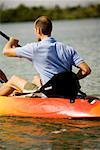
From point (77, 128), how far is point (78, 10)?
101m

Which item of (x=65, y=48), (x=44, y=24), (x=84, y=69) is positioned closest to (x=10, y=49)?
(x=44, y=24)

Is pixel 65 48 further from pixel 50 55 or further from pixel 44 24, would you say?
pixel 44 24

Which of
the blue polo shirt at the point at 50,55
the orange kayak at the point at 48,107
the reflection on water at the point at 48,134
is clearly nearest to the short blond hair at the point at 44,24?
the blue polo shirt at the point at 50,55

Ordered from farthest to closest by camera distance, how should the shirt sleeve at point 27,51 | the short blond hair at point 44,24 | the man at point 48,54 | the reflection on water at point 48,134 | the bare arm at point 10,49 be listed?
the bare arm at point 10,49 → the shirt sleeve at point 27,51 → the man at point 48,54 → the short blond hair at point 44,24 → the reflection on water at point 48,134

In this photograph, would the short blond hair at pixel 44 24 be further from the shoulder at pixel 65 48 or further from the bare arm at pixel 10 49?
the bare arm at pixel 10 49

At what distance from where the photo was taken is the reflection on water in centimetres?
924

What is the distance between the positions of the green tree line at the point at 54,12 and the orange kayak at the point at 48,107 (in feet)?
302

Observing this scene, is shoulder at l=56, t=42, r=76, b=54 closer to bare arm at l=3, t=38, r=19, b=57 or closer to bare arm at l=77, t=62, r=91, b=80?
bare arm at l=77, t=62, r=91, b=80

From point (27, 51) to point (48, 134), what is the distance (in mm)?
1619

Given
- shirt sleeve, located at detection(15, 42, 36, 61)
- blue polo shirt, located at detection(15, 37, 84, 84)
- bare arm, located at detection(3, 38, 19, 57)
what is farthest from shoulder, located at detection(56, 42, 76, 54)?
bare arm, located at detection(3, 38, 19, 57)

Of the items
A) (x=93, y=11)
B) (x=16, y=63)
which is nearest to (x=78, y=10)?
(x=93, y=11)

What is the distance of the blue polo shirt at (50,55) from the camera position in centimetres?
1078

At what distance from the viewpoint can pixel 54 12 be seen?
107 metres

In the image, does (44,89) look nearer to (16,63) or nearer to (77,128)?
(77,128)
